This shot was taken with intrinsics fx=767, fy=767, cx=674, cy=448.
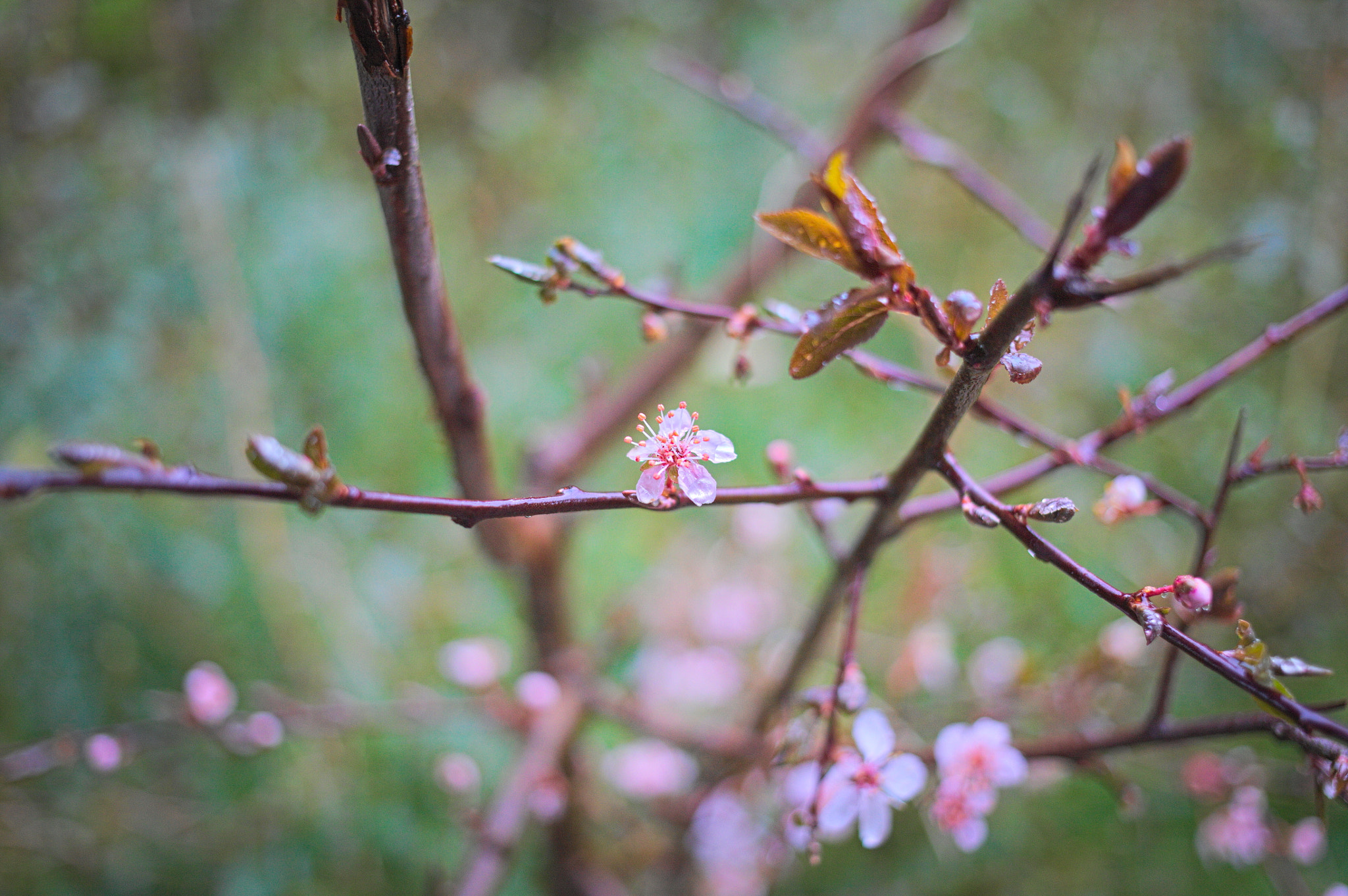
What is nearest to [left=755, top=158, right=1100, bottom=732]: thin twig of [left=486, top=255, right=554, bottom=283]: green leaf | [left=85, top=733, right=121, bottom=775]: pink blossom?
[left=486, top=255, right=554, bottom=283]: green leaf

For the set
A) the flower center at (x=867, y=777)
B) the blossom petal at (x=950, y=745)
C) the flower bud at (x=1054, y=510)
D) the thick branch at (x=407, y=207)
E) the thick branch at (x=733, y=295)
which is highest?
the thick branch at (x=733, y=295)

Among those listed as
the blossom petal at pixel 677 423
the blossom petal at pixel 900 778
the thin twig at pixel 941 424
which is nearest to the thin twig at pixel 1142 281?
the thin twig at pixel 941 424

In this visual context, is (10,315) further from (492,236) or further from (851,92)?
(851,92)

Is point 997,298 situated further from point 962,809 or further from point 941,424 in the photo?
point 962,809

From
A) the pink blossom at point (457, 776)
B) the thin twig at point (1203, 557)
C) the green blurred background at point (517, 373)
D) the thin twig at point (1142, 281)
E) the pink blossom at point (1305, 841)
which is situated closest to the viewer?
the thin twig at point (1142, 281)

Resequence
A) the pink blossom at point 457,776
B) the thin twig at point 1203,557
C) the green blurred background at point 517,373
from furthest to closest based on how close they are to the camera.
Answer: the green blurred background at point 517,373
the pink blossom at point 457,776
the thin twig at point 1203,557

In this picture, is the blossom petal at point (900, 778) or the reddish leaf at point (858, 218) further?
the blossom petal at point (900, 778)

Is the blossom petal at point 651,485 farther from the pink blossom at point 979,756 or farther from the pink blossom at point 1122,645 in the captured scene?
the pink blossom at point 1122,645

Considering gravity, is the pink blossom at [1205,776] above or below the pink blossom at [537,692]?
below
